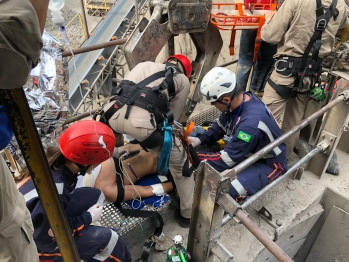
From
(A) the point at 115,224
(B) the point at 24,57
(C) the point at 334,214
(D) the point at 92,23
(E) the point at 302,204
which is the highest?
(B) the point at 24,57

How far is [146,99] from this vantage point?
3188mm

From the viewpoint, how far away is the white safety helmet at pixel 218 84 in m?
3.35

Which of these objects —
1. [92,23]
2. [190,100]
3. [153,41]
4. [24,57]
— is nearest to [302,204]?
[190,100]

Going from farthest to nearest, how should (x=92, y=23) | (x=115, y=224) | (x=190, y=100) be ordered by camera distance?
(x=92, y=23) → (x=190, y=100) → (x=115, y=224)

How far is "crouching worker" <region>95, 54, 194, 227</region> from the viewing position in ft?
10.4

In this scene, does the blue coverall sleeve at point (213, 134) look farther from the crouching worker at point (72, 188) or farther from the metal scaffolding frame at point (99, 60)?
the metal scaffolding frame at point (99, 60)

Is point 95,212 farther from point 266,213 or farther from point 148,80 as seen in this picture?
point 266,213

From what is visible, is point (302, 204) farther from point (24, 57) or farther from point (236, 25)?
point (24, 57)

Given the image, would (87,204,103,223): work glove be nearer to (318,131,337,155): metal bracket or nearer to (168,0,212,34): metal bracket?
(168,0,212,34): metal bracket

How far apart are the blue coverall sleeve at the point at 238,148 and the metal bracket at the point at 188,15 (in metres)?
1.33

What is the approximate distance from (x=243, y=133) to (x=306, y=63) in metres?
1.39

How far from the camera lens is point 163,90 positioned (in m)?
3.33

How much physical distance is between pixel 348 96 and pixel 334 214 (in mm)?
1661

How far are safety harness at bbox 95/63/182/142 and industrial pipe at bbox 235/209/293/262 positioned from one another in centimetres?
152
